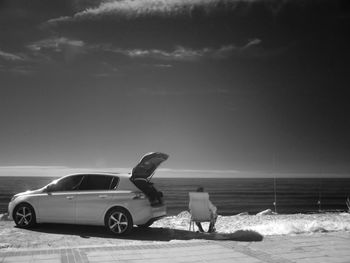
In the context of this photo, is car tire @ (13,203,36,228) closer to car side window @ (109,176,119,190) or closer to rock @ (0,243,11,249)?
car side window @ (109,176,119,190)

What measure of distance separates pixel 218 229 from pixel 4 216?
22.8 ft

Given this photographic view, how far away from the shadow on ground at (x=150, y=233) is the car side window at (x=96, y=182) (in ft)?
3.66

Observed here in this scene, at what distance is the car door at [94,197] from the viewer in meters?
11.0

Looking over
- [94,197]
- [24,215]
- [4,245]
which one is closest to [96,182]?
[94,197]

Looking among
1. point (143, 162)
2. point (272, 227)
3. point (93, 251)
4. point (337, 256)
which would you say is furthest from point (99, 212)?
point (337, 256)

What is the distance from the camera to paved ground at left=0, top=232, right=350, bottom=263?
7.28m

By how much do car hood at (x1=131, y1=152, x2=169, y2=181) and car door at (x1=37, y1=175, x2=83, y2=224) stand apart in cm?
149

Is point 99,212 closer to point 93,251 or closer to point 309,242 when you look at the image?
point 93,251

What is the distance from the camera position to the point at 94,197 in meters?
11.1

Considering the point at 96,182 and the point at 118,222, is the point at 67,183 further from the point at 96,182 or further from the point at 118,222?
the point at 118,222

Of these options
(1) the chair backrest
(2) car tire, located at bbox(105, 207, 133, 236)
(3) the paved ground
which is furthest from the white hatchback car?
(3) the paved ground

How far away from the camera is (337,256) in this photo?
7.60 metres

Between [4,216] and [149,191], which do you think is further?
[4,216]

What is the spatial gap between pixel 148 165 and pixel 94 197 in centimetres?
162
